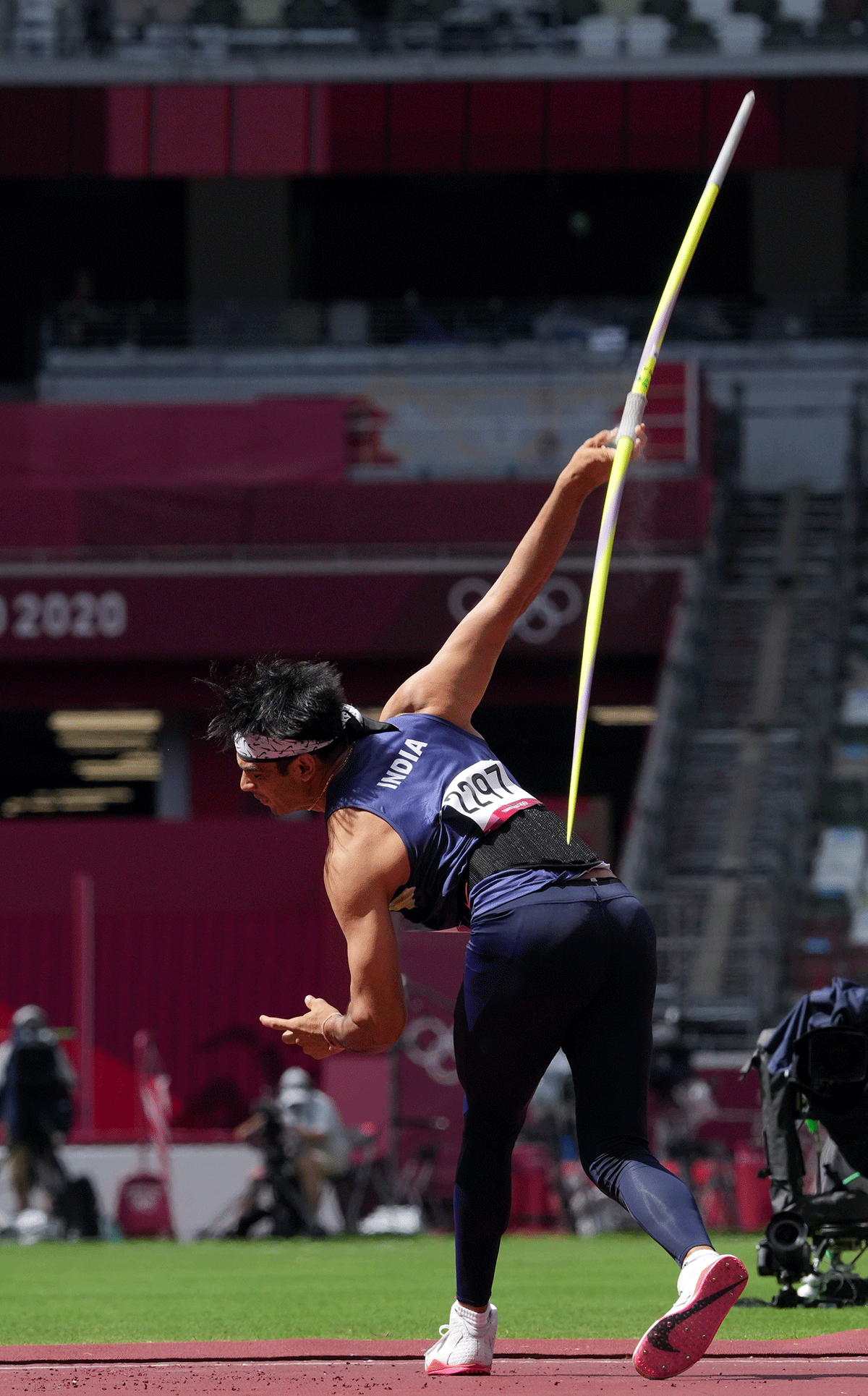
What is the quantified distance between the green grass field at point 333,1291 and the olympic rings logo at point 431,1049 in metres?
1.98

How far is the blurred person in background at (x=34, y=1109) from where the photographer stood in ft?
49.7

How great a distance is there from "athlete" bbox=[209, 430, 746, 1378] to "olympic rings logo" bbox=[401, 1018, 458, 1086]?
10354 mm

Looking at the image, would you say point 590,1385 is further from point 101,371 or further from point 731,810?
point 101,371

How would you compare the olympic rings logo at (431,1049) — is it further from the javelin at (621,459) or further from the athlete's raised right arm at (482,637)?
the athlete's raised right arm at (482,637)

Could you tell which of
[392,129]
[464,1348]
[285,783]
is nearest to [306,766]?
[285,783]

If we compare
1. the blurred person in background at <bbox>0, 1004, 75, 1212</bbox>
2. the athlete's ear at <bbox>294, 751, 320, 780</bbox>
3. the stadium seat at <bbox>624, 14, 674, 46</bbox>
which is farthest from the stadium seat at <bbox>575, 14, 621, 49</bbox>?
the athlete's ear at <bbox>294, 751, 320, 780</bbox>

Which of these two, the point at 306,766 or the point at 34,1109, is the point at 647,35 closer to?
the point at 34,1109

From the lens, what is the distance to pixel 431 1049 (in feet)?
52.9

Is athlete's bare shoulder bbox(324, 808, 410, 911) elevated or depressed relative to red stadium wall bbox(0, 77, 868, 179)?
depressed

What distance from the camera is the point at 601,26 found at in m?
30.5

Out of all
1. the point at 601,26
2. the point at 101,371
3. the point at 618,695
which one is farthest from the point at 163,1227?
the point at 601,26

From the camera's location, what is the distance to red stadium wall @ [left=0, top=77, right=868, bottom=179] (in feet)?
97.9

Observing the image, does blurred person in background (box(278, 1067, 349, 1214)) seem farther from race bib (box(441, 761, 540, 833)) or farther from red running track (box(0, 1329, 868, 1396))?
race bib (box(441, 761, 540, 833))

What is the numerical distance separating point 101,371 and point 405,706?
77.6 feet
